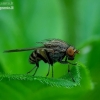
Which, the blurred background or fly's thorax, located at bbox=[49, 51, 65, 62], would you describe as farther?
fly's thorax, located at bbox=[49, 51, 65, 62]

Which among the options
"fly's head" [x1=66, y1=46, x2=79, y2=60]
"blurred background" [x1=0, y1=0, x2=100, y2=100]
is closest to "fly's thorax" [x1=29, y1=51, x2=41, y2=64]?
"blurred background" [x1=0, y1=0, x2=100, y2=100]

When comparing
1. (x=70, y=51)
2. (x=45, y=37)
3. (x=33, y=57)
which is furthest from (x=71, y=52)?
(x=45, y=37)

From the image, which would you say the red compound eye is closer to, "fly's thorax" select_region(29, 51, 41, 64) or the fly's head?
the fly's head

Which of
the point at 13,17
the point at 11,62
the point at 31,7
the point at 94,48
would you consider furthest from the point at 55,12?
the point at 94,48

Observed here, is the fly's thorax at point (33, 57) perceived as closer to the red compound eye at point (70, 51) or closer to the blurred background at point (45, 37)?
the blurred background at point (45, 37)

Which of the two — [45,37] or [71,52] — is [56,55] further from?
[45,37]

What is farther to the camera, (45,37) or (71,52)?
(45,37)

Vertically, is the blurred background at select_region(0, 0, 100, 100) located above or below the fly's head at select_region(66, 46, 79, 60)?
above

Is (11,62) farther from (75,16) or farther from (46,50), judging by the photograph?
(75,16)

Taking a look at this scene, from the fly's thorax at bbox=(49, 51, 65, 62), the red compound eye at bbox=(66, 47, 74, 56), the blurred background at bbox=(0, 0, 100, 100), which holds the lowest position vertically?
the fly's thorax at bbox=(49, 51, 65, 62)
